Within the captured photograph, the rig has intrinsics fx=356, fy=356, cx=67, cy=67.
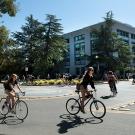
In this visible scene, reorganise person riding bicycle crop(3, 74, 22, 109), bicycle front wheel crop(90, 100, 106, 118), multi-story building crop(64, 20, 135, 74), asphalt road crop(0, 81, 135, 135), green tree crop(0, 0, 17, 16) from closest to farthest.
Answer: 1. asphalt road crop(0, 81, 135, 135)
2. bicycle front wheel crop(90, 100, 106, 118)
3. person riding bicycle crop(3, 74, 22, 109)
4. green tree crop(0, 0, 17, 16)
5. multi-story building crop(64, 20, 135, 74)

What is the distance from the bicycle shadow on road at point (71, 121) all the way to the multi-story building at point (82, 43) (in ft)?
273

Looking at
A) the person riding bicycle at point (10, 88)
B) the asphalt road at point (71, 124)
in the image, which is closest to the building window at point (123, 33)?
the asphalt road at point (71, 124)

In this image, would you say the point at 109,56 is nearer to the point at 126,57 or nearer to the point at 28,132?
the point at 126,57

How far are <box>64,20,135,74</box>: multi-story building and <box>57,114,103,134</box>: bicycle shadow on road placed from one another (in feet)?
273

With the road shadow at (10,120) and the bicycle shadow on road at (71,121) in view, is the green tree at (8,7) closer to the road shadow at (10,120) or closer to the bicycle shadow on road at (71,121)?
the road shadow at (10,120)

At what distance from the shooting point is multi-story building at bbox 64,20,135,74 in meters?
97.4

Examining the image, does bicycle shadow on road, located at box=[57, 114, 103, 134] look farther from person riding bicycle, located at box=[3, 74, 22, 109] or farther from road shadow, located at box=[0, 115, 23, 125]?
person riding bicycle, located at box=[3, 74, 22, 109]

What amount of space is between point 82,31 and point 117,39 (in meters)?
25.9

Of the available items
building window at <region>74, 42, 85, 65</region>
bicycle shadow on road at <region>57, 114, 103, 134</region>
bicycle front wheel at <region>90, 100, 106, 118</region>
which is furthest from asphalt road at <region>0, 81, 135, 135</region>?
building window at <region>74, 42, 85, 65</region>

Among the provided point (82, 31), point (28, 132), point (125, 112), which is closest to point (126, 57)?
point (82, 31)

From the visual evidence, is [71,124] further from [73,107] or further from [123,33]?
[123,33]

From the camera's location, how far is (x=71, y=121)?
11938mm

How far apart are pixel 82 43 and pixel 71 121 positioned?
8976 cm

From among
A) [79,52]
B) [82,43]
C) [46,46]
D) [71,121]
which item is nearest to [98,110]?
[71,121]
